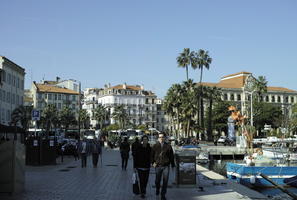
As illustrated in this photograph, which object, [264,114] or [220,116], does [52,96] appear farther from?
[264,114]

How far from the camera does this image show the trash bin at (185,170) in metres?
15.4

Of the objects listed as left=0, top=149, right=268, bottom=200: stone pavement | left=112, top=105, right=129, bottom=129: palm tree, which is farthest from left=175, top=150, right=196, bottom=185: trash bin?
left=112, top=105, right=129, bottom=129: palm tree

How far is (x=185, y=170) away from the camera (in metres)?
15.5

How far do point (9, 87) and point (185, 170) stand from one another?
6303 cm

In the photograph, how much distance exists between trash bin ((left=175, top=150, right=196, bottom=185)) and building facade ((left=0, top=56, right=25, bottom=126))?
5479 centimetres

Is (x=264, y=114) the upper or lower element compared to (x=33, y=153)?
upper

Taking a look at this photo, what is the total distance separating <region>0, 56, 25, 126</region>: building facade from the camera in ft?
228

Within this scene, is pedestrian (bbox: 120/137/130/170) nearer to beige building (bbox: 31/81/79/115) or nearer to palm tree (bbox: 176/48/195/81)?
palm tree (bbox: 176/48/195/81)

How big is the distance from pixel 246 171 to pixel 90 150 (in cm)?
897

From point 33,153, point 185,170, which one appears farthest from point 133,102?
point 185,170

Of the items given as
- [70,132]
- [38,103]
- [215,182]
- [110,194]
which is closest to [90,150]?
[215,182]

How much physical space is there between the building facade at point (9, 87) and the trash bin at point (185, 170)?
180 feet

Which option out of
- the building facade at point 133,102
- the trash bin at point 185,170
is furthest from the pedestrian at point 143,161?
the building facade at point 133,102

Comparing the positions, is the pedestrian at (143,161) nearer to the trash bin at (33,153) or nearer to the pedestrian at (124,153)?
the pedestrian at (124,153)
